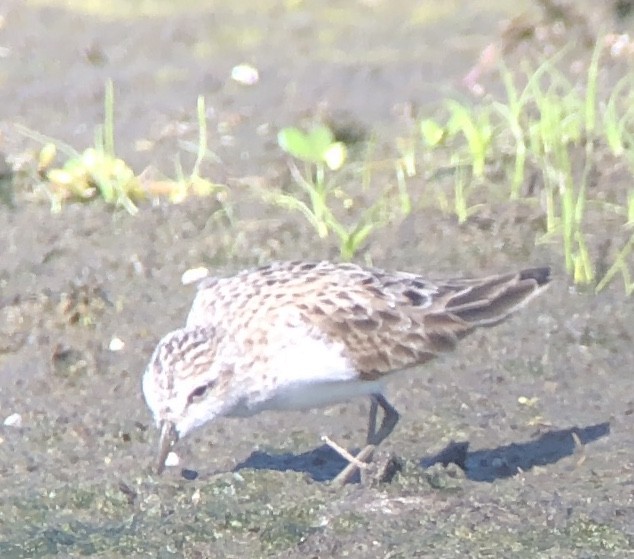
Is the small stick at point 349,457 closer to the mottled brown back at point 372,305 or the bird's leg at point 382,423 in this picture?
the bird's leg at point 382,423

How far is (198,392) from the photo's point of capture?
5.19m

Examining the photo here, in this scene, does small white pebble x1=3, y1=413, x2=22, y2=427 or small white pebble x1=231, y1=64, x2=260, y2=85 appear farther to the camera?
small white pebble x1=231, y1=64, x2=260, y2=85

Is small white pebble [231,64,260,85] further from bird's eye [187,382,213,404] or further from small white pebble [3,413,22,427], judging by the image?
bird's eye [187,382,213,404]

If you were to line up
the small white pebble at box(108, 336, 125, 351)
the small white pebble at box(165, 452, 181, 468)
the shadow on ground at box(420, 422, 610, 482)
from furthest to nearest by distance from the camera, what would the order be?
the small white pebble at box(108, 336, 125, 351), the small white pebble at box(165, 452, 181, 468), the shadow on ground at box(420, 422, 610, 482)

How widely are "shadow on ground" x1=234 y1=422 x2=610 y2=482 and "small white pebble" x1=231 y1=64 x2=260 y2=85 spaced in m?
4.88

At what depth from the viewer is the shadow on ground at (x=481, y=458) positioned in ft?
17.5

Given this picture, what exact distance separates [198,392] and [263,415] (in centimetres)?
87

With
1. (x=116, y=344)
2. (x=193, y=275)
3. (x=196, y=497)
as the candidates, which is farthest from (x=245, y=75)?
(x=196, y=497)

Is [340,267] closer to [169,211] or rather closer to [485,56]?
[169,211]

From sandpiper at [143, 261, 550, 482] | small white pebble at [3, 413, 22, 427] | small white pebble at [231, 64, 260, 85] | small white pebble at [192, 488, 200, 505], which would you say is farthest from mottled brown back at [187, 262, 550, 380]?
small white pebble at [231, 64, 260, 85]

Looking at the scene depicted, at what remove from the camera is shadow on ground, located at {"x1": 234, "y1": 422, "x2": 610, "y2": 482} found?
5.34m

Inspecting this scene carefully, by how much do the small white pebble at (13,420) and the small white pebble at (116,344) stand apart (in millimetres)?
637

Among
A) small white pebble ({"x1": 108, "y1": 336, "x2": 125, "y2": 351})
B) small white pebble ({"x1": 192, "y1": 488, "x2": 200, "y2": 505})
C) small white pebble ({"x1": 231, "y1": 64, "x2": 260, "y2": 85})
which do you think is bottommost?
small white pebble ({"x1": 108, "y1": 336, "x2": 125, "y2": 351})

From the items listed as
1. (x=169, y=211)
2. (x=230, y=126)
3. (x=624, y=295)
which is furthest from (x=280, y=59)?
(x=624, y=295)
